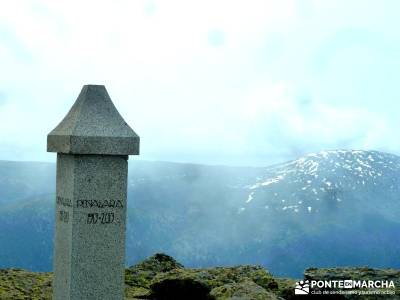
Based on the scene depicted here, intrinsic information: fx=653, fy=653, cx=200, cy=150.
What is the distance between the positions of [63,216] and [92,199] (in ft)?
3.62

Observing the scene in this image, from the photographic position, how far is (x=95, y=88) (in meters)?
17.2

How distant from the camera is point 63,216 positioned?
1672cm

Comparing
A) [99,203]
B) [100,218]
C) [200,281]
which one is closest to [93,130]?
[99,203]

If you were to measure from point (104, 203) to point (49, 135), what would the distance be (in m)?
2.43

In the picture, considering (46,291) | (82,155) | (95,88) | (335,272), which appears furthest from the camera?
(335,272)

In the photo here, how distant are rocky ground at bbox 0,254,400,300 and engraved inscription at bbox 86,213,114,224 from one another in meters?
4.00

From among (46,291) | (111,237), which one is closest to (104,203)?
(111,237)

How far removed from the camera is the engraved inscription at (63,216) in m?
16.5

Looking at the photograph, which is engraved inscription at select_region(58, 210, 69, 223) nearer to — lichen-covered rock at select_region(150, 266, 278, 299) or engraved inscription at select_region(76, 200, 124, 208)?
engraved inscription at select_region(76, 200, 124, 208)

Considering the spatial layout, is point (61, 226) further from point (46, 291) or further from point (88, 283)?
point (46, 291)

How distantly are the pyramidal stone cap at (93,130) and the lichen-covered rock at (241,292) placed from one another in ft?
16.4

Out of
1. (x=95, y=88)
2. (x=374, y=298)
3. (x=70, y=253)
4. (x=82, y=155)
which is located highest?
(x=95, y=88)

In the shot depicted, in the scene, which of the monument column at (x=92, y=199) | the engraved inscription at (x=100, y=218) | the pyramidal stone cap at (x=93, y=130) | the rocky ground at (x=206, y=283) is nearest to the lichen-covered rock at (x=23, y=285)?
the rocky ground at (x=206, y=283)

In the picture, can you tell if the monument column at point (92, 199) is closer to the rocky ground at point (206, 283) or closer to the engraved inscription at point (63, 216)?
the engraved inscription at point (63, 216)
